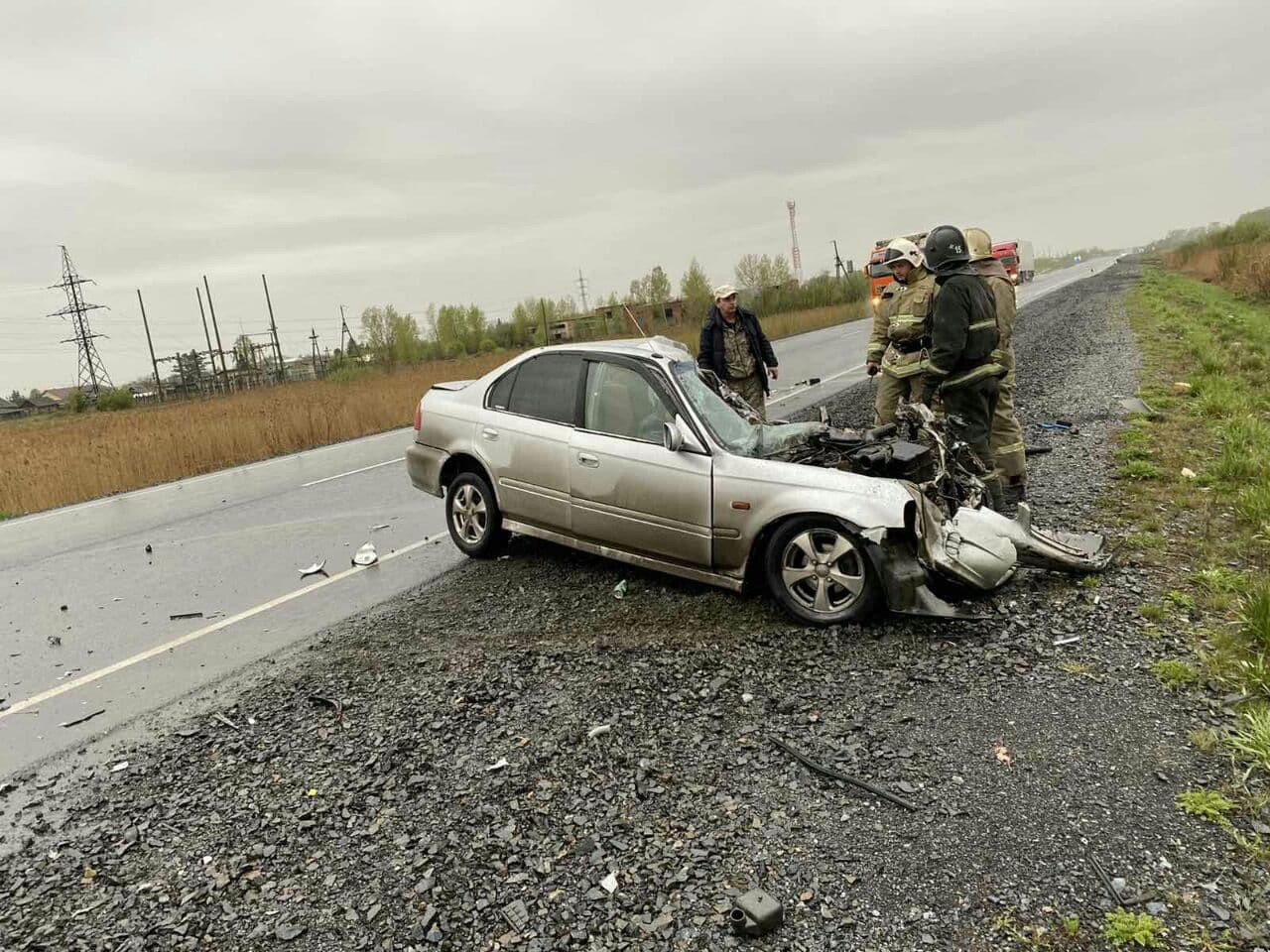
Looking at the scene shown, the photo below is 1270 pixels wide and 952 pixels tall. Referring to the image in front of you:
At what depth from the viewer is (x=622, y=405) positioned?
5465 millimetres

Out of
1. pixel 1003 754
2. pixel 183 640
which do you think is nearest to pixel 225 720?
pixel 183 640

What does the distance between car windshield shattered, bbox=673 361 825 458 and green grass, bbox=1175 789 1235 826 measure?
2790mm

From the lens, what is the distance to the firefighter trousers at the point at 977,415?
19.1ft

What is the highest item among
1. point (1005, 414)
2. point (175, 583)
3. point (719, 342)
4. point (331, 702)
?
point (719, 342)

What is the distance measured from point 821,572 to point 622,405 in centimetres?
178

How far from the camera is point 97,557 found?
7715 mm

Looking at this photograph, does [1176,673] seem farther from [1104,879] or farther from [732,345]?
[732,345]

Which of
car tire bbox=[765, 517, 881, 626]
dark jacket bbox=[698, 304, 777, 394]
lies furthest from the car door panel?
dark jacket bbox=[698, 304, 777, 394]

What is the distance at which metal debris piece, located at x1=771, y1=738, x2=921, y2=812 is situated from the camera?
9.98 feet

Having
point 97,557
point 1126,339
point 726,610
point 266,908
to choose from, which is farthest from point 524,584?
point 1126,339

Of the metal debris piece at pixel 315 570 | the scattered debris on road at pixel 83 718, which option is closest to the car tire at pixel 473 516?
the metal debris piece at pixel 315 570

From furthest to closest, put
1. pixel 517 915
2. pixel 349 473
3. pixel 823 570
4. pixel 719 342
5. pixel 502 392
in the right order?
pixel 349 473, pixel 719 342, pixel 502 392, pixel 823 570, pixel 517 915

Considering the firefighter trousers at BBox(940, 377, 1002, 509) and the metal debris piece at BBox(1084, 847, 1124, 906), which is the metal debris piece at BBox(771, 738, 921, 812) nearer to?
the metal debris piece at BBox(1084, 847, 1124, 906)

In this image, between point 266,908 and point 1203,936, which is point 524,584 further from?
point 1203,936
